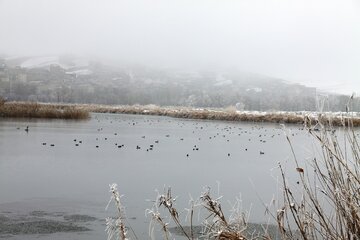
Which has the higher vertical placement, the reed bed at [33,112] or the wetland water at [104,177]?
the reed bed at [33,112]

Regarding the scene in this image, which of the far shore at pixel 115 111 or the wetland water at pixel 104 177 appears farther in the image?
the far shore at pixel 115 111

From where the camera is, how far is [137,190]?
9992mm

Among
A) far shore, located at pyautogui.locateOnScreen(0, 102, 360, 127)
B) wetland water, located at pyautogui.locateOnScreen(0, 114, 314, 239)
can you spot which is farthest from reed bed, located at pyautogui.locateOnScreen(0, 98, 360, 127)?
wetland water, located at pyautogui.locateOnScreen(0, 114, 314, 239)

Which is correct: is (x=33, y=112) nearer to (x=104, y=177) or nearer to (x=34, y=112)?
(x=34, y=112)

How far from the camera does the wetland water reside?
7465 mm

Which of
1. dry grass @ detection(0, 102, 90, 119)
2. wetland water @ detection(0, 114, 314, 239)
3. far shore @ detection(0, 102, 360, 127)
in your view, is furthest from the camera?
far shore @ detection(0, 102, 360, 127)

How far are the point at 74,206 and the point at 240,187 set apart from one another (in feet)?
13.1

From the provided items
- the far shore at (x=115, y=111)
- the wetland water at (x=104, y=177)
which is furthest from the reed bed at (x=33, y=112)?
the wetland water at (x=104, y=177)

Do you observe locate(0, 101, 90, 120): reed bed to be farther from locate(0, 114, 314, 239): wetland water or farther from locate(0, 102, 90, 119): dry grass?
locate(0, 114, 314, 239): wetland water

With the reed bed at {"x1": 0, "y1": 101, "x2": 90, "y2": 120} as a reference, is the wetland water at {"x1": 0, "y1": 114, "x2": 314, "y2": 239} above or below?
below

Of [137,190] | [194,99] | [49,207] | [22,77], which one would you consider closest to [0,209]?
[49,207]

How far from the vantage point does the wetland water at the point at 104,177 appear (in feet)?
24.5

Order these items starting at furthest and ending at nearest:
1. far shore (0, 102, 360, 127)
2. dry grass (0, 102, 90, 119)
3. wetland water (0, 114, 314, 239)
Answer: far shore (0, 102, 360, 127)
dry grass (0, 102, 90, 119)
wetland water (0, 114, 314, 239)

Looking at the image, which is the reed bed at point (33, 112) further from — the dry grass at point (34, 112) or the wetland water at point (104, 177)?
the wetland water at point (104, 177)
